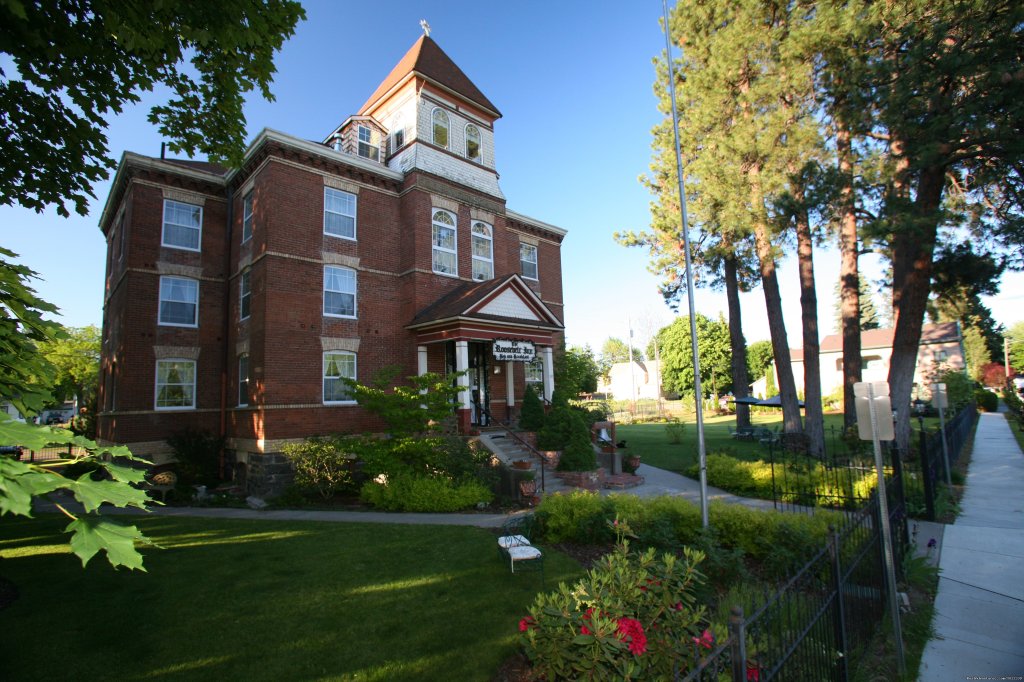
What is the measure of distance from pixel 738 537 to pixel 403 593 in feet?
17.4

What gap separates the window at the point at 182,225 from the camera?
16969 mm

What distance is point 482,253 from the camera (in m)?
19.9

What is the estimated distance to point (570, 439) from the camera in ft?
47.8

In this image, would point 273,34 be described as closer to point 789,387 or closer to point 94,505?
point 94,505

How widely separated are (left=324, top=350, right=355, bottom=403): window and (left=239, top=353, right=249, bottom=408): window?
8.43 feet

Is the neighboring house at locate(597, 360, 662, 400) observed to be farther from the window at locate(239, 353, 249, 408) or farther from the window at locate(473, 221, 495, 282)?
the window at locate(239, 353, 249, 408)

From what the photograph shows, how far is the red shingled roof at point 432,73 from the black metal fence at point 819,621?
18.7m

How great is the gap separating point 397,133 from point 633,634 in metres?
19.2

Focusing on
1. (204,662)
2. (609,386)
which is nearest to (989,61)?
(204,662)

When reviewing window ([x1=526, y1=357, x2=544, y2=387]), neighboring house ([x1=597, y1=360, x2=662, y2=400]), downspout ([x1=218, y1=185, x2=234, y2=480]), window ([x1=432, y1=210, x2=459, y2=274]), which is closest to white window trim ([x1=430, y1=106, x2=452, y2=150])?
window ([x1=432, y1=210, x2=459, y2=274])

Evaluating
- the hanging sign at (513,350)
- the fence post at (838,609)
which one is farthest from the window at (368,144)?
the fence post at (838,609)

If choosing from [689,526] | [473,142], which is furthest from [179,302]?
[689,526]

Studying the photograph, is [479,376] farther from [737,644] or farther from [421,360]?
[737,644]

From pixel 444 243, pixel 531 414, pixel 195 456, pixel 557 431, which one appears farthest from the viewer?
pixel 444 243
